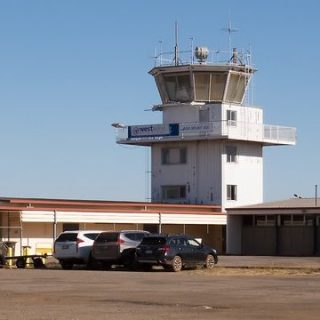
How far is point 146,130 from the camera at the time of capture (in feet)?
196

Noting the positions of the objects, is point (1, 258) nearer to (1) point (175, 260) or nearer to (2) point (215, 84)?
(1) point (175, 260)

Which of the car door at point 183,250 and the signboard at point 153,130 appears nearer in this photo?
the car door at point 183,250

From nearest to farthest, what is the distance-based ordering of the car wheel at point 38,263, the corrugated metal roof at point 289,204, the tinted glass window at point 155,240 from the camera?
the tinted glass window at point 155,240
the car wheel at point 38,263
the corrugated metal roof at point 289,204

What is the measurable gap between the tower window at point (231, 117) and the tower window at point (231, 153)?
1771 mm

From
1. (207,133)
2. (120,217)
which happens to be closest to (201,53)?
(207,133)

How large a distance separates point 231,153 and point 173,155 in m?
4.04

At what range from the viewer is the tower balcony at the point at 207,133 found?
189 feet

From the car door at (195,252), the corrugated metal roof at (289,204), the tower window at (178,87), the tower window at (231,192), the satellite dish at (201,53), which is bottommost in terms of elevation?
the car door at (195,252)

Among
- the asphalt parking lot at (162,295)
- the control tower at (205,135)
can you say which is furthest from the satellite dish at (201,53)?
the asphalt parking lot at (162,295)

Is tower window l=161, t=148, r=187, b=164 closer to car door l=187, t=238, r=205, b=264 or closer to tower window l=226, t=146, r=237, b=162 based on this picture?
tower window l=226, t=146, r=237, b=162

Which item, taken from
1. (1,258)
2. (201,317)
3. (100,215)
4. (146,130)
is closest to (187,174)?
(146,130)

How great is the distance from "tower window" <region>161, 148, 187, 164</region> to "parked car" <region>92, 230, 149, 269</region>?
2194 cm

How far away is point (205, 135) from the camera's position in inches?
2267

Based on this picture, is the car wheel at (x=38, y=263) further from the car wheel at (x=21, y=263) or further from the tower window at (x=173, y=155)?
the tower window at (x=173, y=155)
